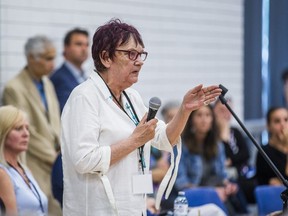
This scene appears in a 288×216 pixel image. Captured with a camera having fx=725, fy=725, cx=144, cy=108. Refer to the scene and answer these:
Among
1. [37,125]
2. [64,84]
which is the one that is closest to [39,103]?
[37,125]

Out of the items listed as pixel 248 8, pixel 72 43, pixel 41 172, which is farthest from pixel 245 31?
pixel 41 172

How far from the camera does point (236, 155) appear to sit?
22.3 feet

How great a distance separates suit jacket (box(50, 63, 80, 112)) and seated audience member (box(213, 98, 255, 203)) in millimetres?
1461

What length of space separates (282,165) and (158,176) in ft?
3.56

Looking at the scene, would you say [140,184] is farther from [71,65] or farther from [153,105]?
[71,65]

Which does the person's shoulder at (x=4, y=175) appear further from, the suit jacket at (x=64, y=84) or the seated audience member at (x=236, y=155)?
the seated audience member at (x=236, y=155)

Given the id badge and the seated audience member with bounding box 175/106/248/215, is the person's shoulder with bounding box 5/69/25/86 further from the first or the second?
the id badge

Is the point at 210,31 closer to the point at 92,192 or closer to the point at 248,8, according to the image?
the point at 248,8

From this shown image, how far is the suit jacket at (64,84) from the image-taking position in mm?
5840

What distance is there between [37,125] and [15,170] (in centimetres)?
131

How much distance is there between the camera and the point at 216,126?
609cm

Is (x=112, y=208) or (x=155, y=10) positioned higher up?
(x=155, y=10)

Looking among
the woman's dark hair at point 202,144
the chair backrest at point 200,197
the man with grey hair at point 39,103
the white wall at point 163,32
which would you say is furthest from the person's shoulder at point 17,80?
the chair backrest at point 200,197

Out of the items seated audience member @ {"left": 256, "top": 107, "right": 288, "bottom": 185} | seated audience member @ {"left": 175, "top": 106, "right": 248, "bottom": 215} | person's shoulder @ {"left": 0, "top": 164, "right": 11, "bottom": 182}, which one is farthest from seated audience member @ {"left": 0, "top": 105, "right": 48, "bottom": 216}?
→ seated audience member @ {"left": 256, "top": 107, "right": 288, "bottom": 185}
